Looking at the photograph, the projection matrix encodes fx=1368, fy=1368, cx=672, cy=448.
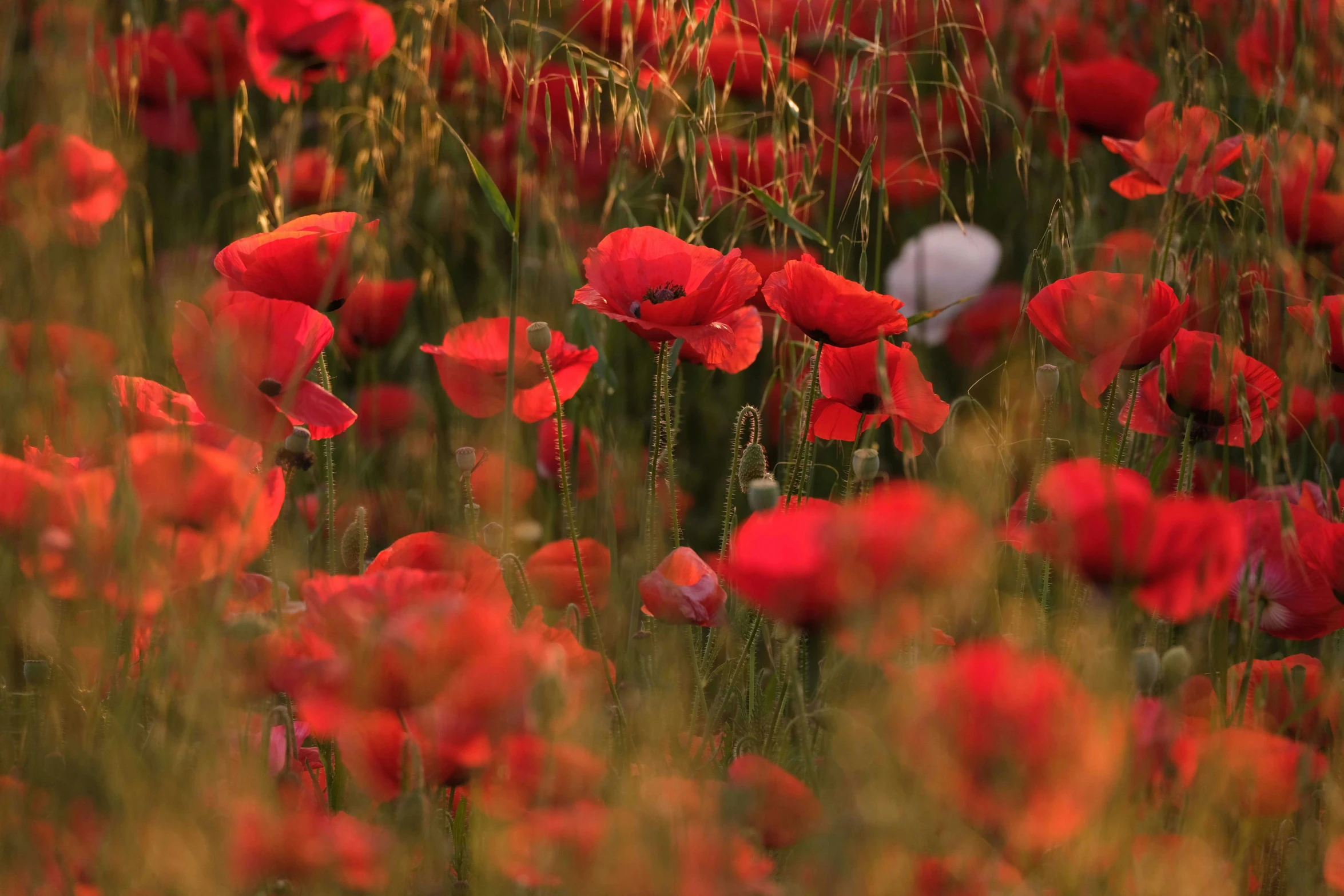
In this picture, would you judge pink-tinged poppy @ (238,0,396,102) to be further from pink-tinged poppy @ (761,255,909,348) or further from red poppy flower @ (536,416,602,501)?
pink-tinged poppy @ (761,255,909,348)

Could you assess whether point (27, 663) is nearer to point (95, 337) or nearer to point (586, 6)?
point (95, 337)

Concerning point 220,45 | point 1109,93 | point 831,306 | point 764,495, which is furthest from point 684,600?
point 220,45

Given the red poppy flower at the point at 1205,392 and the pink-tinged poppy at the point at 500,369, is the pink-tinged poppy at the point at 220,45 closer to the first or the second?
the pink-tinged poppy at the point at 500,369

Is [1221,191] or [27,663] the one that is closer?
[27,663]

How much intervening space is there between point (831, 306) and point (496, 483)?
313 millimetres

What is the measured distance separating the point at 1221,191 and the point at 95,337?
0.82m

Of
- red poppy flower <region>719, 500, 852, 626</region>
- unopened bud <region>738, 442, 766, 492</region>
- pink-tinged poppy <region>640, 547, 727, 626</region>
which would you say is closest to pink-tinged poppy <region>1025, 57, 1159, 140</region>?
unopened bud <region>738, 442, 766, 492</region>

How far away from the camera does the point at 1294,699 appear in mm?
733

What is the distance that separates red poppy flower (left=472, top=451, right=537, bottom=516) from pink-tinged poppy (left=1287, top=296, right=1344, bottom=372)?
1.69ft

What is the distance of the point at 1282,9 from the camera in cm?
99

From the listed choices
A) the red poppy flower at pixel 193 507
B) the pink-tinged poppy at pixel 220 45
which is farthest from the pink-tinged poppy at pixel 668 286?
the pink-tinged poppy at pixel 220 45

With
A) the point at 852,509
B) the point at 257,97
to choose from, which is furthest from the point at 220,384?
the point at 257,97

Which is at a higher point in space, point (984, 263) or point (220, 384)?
point (220, 384)

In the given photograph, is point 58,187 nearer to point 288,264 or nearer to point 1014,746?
point 288,264
